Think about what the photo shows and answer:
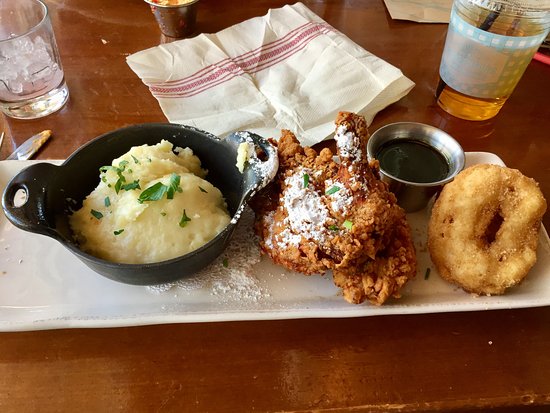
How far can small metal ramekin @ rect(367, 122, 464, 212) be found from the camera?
139 cm

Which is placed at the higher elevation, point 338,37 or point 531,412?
point 338,37

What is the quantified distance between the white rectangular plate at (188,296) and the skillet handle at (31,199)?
18 cm

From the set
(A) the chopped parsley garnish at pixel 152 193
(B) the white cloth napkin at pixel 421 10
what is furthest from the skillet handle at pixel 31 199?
(B) the white cloth napkin at pixel 421 10

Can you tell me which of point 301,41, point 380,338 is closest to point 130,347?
point 380,338

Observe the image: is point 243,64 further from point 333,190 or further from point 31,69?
point 333,190

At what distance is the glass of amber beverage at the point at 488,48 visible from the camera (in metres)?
1.59

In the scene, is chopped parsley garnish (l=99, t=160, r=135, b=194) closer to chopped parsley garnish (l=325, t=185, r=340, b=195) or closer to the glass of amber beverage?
chopped parsley garnish (l=325, t=185, r=340, b=195)

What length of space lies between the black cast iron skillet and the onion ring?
0.48 metres

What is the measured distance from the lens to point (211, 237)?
1194 millimetres

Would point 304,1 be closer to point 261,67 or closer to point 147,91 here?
point 261,67

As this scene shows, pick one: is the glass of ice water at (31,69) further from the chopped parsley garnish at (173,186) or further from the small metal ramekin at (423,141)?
the small metal ramekin at (423,141)

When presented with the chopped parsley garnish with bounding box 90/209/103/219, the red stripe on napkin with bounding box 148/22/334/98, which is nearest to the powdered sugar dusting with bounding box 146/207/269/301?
the chopped parsley garnish with bounding box 90/209/103/219

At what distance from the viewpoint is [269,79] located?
2035mm

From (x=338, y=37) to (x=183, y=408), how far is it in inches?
66.6
